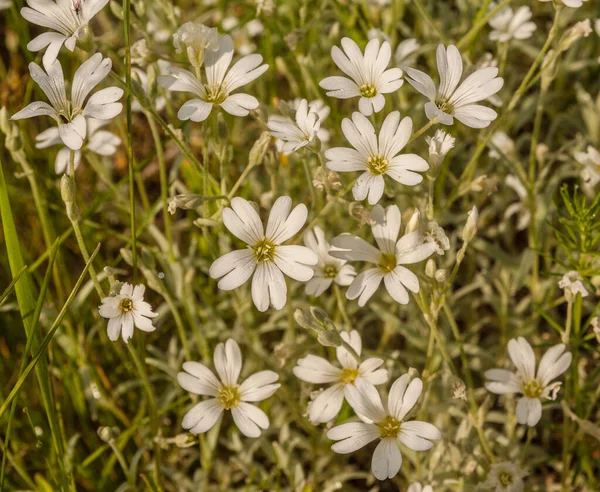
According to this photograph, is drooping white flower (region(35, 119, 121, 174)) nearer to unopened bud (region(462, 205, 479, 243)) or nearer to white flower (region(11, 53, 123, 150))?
white flower (region(11, 53, 123, 150))

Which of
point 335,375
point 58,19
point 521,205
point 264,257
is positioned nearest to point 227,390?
point 335,375

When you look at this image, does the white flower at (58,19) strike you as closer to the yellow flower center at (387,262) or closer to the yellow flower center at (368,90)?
the yellow flower center at (368,90)

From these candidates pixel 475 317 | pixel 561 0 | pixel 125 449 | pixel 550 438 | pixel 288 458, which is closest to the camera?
pixel 561 0

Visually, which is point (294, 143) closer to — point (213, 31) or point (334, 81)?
point (334, 81)

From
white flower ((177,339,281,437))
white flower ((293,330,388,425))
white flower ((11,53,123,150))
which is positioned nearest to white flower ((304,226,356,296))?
white flower ((293,330,388,425))

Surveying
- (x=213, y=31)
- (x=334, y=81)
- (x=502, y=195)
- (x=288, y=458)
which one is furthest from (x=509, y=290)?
(x=213, y=31)

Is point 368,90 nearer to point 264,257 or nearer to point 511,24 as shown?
point 264,257
